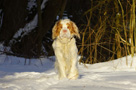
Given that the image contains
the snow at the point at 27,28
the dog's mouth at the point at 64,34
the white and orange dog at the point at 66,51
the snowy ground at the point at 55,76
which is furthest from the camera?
the snow at the point at 27,28

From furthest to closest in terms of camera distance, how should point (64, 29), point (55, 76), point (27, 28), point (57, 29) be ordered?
1. point (27, 28)
2. point (55, 76)
3. point (57, 29)
4. point (64, 29)

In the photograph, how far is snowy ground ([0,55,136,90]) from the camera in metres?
4.07

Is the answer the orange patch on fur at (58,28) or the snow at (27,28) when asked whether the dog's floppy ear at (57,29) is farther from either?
the snow at (27,28)

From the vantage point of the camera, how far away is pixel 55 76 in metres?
5.41

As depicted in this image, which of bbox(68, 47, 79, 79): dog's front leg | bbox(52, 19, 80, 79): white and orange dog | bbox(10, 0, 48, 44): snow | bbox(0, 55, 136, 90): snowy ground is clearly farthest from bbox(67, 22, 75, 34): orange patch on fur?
bbox(10, 0, 48, 44): snow

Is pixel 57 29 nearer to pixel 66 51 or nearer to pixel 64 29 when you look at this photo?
pixel 64 29

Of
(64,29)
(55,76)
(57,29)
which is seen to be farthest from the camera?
(55,76)

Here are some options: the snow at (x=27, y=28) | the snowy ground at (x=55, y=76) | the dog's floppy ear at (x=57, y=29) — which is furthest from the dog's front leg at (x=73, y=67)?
the snow at (x=27, y=28)

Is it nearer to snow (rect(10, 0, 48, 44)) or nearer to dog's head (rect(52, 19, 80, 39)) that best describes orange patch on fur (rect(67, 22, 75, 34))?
dog's head (rect(52, 19, 80, 39))

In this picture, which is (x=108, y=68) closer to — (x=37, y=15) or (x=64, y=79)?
(x=64, y=79)

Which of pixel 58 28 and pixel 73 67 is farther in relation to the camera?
pixel 73 67

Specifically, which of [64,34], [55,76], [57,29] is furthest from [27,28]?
[64,34]

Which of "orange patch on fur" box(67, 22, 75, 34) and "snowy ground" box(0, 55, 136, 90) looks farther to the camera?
"orange patch on fur" box(67, 22, 75, 34)

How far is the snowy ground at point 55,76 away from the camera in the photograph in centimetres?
407
